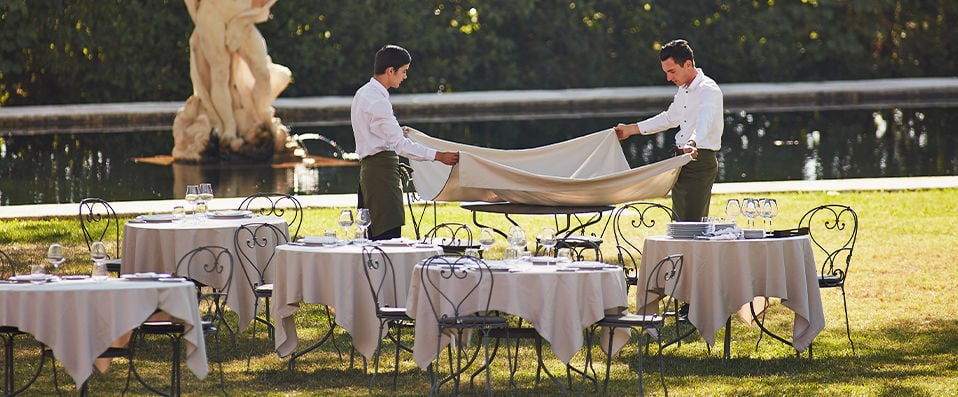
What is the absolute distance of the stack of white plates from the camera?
7.84 metres

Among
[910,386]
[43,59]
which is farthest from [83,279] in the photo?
[43,59]

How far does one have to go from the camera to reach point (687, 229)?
310 inches

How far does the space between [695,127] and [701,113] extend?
15 centimetres

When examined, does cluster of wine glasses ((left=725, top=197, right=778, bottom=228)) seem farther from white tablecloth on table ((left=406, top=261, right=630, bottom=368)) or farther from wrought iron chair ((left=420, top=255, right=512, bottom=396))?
wrought iron chair ((left=420, top=255, right=512, bottom=396))

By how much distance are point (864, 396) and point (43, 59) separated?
72.2 ft

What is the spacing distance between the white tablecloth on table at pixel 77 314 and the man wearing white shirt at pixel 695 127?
3696mm

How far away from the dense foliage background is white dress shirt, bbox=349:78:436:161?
18.6 meters

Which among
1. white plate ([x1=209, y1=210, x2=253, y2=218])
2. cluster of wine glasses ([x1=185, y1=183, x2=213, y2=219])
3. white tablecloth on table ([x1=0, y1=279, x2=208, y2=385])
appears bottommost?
white tablecloth on table ([x1=0, y1=279, x2=208, y2=385])

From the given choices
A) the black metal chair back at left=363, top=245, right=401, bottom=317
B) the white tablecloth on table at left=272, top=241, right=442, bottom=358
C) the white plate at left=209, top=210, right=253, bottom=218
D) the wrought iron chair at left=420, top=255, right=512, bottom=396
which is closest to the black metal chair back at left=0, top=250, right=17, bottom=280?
the white plate at left=209, top=210, right=253, bottom=218

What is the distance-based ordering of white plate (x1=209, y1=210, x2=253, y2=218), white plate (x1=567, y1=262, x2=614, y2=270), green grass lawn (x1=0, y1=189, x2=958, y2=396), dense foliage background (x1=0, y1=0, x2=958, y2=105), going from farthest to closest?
dense foliage background (x1=0, y1=0, x2=958, y2=105) < white plate (x1=209, y1=210, x2=253, y2=218) < green grass lawn (x1=0, y1=189, x2=958, y2=396) < white plate (x1=567, y1=262, x2=614, y2=270)

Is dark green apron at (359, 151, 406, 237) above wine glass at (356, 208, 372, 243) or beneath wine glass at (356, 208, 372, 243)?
above

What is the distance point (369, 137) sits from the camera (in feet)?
28.6

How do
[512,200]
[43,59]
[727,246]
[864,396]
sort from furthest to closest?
[43,59], [512,200], [727,246], [864,396]

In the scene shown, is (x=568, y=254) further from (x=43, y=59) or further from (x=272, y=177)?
(x=43, y=59)
